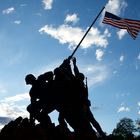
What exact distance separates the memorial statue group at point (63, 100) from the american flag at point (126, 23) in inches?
210

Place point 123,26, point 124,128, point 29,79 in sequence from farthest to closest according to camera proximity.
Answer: point 124,128, point 123,26, point 29,79

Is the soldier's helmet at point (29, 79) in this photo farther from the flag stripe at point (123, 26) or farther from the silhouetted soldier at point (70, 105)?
the flag stripe at point (123, 26)

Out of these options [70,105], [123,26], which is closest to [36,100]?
[70,105]

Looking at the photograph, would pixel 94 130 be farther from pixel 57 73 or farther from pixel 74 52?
pixel 74 52

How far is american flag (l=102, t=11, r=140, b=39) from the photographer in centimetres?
1722

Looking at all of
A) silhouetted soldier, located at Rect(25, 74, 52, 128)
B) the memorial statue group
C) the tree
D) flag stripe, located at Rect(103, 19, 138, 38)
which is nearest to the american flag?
flag stripe, located at Rect(103, 19, 138, 38)

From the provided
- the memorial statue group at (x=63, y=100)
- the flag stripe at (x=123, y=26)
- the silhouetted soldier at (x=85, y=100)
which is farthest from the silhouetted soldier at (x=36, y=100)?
the flag stripe at (x=123, y=26)

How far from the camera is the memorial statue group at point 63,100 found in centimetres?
1254

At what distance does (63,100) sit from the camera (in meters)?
12.7

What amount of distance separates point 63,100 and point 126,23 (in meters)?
6.61

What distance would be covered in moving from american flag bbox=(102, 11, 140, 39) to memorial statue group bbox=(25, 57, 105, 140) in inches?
210

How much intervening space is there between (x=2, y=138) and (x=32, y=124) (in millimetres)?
1177

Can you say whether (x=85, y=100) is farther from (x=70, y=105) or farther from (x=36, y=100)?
(x=36, y=100)

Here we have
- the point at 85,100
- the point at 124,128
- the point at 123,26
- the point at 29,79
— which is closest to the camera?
the point at 85,100
